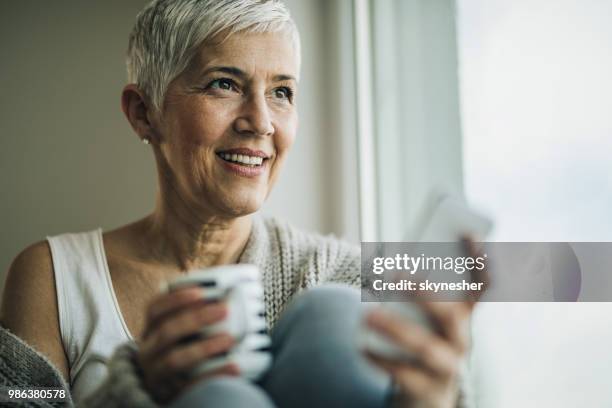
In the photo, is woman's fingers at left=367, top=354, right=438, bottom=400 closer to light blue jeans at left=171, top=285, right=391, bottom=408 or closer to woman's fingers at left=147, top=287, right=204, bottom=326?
light blue jeans at left=171, top=285, right=391, bottom=408

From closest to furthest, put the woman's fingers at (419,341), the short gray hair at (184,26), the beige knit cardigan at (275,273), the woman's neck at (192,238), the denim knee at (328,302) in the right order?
the woman's fingers at (419,341) < the denim knee at (328,302) < the beige knit cardigan at (275,273) < the short gray hair at (184,26) < the woman's neck at (192,238)

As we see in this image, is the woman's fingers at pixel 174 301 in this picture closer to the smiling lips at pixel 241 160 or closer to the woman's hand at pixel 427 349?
the woman's hand at pixel 427 349

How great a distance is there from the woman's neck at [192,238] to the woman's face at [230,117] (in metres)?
0.08

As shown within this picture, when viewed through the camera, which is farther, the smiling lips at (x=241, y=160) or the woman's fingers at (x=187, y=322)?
the smiling lips at (x=241, y=160)

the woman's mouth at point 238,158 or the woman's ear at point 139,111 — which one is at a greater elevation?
the woman's ear at point 139,111

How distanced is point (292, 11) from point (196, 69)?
0.61 metres

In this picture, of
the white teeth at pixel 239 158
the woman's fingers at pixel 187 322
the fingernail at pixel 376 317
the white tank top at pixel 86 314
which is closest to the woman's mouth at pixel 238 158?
the white teeth at pixel 239 158

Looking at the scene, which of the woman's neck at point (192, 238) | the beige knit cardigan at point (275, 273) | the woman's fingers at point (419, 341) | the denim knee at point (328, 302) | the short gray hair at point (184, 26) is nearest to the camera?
the woman's fingers at point (419, 341)

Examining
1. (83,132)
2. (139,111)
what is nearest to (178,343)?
(139,111)

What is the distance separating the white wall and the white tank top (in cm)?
47

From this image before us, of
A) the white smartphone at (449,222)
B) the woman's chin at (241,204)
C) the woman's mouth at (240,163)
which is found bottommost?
the white smartphone at (449,222)

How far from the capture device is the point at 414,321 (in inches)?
19.9

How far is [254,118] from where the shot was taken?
968mm

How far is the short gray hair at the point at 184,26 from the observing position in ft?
3.15
